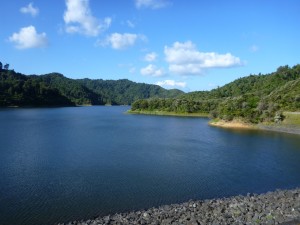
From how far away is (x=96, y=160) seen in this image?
3981cm

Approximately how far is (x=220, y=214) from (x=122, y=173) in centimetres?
1435

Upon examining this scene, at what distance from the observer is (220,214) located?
834 inches

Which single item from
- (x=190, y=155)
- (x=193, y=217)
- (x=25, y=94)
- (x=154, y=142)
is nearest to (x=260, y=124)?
(x=154, y=142)

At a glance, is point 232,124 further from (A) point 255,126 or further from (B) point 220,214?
(B) point 220,214

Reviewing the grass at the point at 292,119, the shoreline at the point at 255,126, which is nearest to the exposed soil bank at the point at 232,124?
the shoreline at the point at 255,126

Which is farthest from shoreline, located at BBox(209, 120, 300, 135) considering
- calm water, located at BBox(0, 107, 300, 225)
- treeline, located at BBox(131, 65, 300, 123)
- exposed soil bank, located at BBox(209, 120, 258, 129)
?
calm water, located at BBox(0, 107, 300, 225)

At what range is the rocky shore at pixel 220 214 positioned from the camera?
65.0ft

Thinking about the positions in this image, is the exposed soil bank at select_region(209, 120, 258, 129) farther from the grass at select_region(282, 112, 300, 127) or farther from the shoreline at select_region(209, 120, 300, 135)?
the grass at select_region(282, 112, 300, 127)

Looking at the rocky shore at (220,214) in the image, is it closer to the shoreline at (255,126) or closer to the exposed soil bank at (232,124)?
the shoreline at (255,126)

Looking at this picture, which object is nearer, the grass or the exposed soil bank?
the grass

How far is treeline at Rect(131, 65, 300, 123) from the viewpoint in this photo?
85.6 metres

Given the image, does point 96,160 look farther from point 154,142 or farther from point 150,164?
point 154,142

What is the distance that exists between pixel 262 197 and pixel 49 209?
50.7 ft

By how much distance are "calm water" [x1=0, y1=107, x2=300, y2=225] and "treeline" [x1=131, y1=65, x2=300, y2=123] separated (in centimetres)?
2895
